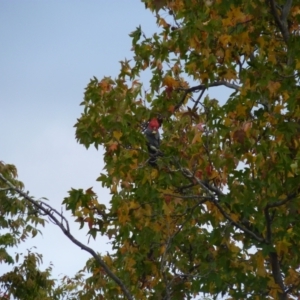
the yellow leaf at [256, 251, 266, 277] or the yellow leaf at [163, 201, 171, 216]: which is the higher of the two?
the yellow leaf at [163, 201, 171, 216]

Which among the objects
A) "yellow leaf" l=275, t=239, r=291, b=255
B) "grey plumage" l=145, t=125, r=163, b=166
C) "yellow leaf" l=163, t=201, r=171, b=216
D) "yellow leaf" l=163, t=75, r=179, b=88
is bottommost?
"yellow leaf" l=275, t=239, r=291, b=255

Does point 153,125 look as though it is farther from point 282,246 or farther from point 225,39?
point 282,246

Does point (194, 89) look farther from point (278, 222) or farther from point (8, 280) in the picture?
point (8, 280)

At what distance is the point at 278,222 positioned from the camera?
8508 millimetres

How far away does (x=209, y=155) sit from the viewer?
846 cm

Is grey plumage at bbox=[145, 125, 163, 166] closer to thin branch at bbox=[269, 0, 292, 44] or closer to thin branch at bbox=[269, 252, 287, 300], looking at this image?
thin branch at bbox=[269, 252, 287, 300]

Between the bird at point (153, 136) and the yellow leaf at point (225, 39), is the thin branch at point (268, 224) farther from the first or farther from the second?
the yellow leaf at point (225, 39)

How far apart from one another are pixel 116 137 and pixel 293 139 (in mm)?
2531

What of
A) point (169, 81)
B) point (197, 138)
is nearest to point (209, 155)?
point (197, 138)

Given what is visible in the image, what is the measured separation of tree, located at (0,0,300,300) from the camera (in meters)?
8.27

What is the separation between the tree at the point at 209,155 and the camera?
8.27m

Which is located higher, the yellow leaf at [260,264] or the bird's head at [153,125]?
the bird's head at [153,125]

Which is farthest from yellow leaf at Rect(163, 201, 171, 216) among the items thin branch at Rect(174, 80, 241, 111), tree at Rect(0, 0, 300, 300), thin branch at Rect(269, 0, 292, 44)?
thin branch at Rect(269, 0, 292, 44)

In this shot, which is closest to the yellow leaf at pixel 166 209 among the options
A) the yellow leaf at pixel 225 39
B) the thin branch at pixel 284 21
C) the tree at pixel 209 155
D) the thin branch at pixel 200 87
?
the tree at pixel 209 155
